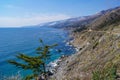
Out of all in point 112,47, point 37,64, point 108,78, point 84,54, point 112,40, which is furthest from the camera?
point 84,54

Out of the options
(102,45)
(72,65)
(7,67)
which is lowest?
(7,67)

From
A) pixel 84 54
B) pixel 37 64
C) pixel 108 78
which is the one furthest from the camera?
pixel 84 54

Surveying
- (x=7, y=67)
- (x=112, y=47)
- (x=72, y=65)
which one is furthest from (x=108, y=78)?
(x=7, y=67)

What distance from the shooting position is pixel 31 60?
38719 millimetres

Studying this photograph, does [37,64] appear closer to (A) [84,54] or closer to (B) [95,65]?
(B) [95,65]

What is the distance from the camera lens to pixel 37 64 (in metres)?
38.6

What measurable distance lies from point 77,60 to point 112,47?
8.95m

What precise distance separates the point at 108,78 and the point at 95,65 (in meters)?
22.0

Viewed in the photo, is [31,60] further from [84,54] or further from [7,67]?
[7,67]

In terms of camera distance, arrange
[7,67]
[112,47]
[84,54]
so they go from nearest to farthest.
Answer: [112,47] < [84,54] < [7,67]

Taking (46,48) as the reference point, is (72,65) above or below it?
below

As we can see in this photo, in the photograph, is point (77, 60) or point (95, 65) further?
point (77, 60)

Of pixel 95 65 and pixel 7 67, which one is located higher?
pixel 95 65

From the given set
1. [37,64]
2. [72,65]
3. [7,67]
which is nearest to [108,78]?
[37,64]
